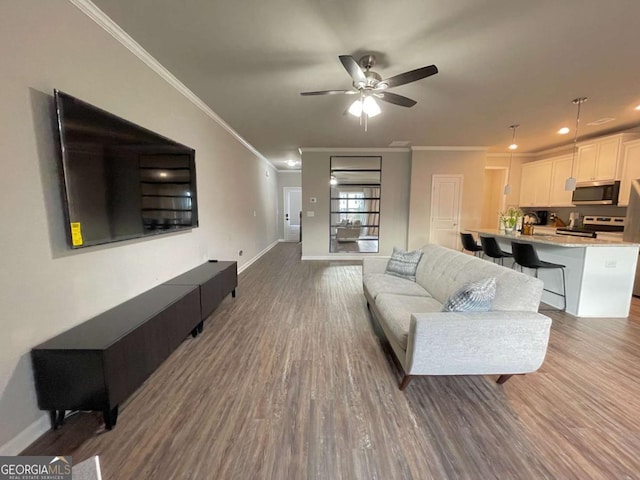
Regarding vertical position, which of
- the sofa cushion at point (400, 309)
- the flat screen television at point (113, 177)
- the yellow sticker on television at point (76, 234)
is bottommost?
the sofa cushion at point (400, 309)

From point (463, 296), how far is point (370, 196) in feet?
16.6

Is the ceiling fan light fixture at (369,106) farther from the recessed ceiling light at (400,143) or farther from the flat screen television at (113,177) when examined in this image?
the recessed ceiling light at (400,143)

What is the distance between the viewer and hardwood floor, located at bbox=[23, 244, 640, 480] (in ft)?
4.58

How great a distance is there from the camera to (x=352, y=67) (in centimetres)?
218

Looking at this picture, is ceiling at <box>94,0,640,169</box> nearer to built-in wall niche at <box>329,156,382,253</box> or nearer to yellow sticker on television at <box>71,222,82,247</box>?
yellow sticker on television at <box>71,222,82,247</box>

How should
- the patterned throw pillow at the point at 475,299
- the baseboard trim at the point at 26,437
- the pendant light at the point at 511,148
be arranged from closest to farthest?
the baseboard trim at the point at 26,437, the patterned throw pillow at the point at 475,299, the pendant light at the point at 511,148

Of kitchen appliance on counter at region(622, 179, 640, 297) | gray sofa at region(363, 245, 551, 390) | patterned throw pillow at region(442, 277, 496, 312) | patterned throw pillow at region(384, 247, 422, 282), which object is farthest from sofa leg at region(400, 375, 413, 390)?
kitchen appliance on counter at region(622, 179, 640, 297)

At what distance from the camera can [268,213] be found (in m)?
8.16

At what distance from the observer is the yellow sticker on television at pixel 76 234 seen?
5.53 feet

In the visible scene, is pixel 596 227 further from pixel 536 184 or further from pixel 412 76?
pixel 412 76

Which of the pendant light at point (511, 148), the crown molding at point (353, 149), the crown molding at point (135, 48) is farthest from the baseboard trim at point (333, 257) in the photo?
the crown molding at point (135, 48)

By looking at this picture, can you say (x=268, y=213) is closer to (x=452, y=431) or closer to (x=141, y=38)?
(x=141, y=38)

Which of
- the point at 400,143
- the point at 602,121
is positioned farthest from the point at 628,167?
the point at 400,143
